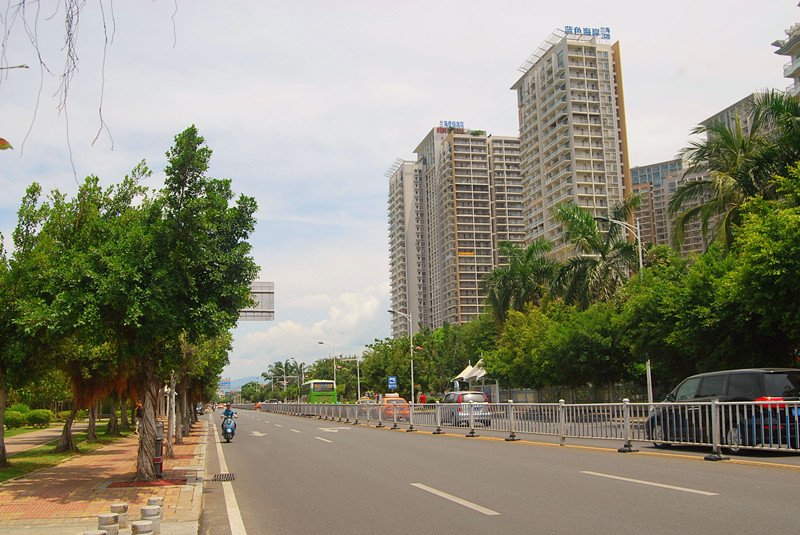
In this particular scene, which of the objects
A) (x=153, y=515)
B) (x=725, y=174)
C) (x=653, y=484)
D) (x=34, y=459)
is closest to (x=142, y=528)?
(x=153, y=515)

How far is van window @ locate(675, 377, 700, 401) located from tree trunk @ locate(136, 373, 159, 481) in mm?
12677

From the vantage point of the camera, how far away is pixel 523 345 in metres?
45.5

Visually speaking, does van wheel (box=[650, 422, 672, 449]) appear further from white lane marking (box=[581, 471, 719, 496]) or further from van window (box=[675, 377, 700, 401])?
white lane marking (box=[581, 471, 719, 496])

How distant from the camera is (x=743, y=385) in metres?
16.1

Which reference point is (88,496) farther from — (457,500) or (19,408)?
(19,408)

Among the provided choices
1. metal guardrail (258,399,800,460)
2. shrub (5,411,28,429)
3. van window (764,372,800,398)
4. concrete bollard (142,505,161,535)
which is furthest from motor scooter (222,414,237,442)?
concrete bollard (142,505,161,535)

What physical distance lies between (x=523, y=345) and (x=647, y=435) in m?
27.9

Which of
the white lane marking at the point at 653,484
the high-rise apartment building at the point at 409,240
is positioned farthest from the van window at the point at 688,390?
the high-rise apartment building at the point at 409,240

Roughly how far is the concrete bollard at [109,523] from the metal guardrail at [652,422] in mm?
11355

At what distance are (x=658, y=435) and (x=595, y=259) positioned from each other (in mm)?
25599

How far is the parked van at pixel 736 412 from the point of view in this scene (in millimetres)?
14242

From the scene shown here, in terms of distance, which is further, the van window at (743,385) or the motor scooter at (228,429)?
the motor scooter at (228,429)

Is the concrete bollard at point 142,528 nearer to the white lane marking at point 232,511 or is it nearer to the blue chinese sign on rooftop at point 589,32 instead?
the white lane marking at point 232,511

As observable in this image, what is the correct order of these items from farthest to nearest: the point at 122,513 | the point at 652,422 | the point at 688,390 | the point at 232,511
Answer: the point at 688,390
the point at 652,422
the point at 232,511
the point at 122,513
